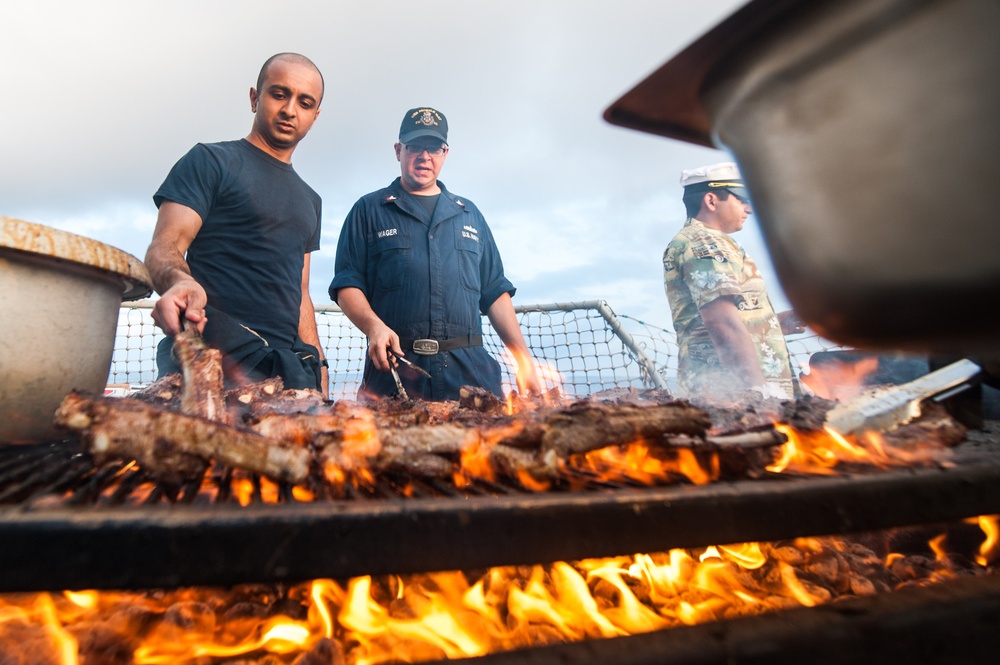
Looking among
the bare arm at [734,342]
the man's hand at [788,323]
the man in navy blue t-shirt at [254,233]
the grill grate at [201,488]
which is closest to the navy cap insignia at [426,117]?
the man in navy blue t-shirt at [254,233]

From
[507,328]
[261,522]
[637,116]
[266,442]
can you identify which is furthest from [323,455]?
[507,328]

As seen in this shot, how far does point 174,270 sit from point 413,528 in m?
2.52

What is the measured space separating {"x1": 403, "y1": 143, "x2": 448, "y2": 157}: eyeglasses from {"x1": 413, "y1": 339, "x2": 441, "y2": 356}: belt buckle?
1.89 metres

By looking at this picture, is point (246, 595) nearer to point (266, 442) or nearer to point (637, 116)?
point (266, 442)

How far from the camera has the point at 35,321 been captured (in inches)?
80.3

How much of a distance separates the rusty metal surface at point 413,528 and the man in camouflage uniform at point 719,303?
2.73 meters

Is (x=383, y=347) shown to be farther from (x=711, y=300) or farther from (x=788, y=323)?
(x=788, y=323)

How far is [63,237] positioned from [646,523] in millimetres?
2378

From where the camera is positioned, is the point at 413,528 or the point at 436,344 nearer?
the point at 413,528

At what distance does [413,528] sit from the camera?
1.01 metres

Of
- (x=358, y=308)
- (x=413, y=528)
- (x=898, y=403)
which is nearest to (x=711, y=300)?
(x=898, y=403)

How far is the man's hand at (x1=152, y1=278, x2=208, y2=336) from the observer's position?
2336mm

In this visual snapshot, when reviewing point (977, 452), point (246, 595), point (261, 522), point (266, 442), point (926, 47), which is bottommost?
point (246, 595)

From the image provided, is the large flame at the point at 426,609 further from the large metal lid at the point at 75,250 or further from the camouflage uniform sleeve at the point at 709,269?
the camouflage uniform sleeve at the point at 709,269
